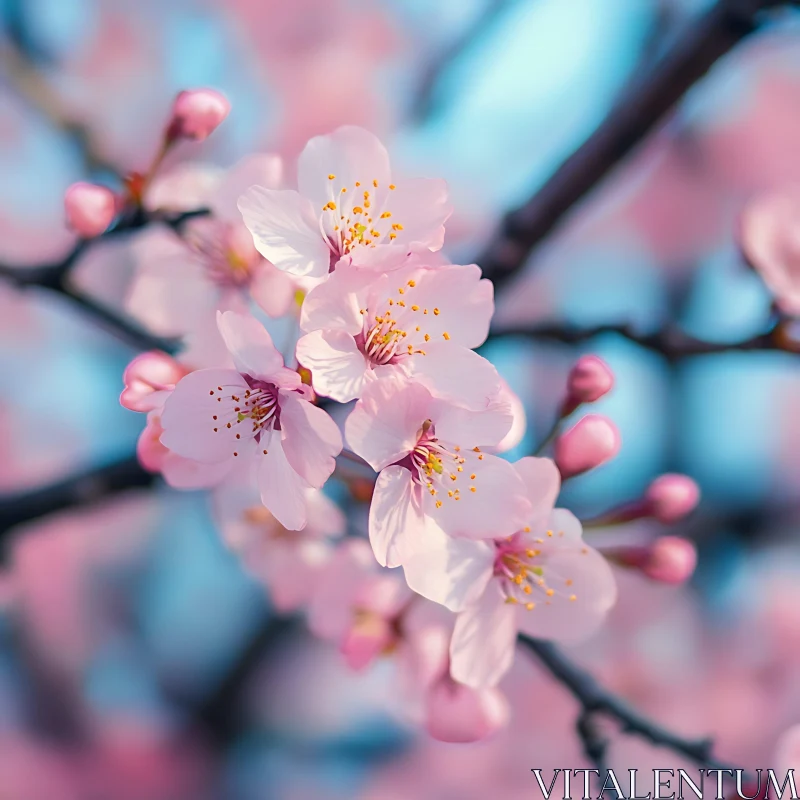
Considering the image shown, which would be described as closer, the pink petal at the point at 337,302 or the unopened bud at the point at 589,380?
the pink petal at the point at 337,302

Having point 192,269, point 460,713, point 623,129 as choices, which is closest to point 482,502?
point 460,713

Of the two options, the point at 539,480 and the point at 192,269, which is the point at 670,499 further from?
the point at 192,269

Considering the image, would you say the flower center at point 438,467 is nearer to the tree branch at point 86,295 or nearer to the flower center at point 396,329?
the flower center at point 396,329

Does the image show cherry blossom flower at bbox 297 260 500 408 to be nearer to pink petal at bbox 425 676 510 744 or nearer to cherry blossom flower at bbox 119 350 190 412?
cherry blossom flower at bbox 119 350 190 412

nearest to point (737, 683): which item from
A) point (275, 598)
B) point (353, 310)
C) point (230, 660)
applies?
point (230, 660)

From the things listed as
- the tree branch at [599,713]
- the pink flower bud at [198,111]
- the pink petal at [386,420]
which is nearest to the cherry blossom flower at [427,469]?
the pink petal at [386,420]

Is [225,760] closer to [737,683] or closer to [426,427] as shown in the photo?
[737,683]

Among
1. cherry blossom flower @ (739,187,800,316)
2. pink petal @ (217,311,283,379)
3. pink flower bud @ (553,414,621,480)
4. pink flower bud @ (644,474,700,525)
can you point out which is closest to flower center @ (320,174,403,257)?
pink petal @ (217,311,283,379)
